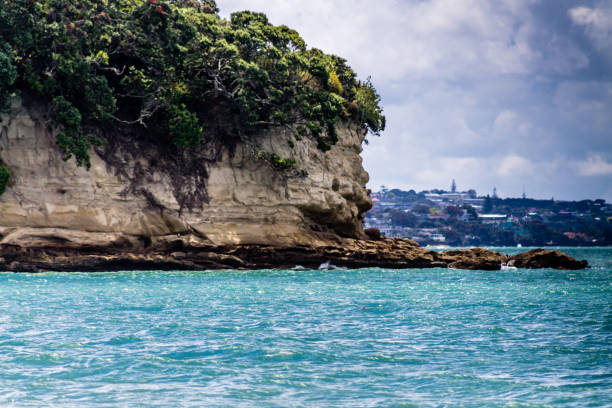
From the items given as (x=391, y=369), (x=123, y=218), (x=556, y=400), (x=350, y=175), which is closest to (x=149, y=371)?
(x=391, y=369)

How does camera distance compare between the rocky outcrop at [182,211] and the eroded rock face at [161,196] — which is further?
the eroded rock face at [161,196]

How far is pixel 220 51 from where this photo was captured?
3638 centimetres

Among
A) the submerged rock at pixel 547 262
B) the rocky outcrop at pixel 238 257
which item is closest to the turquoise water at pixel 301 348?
the rocky outcrop at pixel 238 257

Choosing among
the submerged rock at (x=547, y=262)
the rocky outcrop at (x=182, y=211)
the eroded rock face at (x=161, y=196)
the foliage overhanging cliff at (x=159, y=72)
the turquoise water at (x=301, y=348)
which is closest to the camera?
the turquoise water at (x=301, y=348)

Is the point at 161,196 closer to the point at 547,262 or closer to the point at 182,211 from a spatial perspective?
the point at 182,211

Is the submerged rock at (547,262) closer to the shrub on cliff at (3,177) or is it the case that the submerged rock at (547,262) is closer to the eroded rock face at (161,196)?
the eroded rock face at (161,196)

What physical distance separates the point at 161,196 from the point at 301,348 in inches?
1001

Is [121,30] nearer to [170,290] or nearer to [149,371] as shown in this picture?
[170,290]

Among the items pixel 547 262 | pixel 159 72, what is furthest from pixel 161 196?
pixel 547 262

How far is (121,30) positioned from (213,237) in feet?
39.3

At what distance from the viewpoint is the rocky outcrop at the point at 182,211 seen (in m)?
33.8

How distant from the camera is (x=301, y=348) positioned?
13008mm

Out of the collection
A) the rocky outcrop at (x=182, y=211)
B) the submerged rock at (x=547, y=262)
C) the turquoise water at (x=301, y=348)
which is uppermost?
the rocky outcrop at (x=182, y=211)

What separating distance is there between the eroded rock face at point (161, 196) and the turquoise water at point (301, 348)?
9.86m
